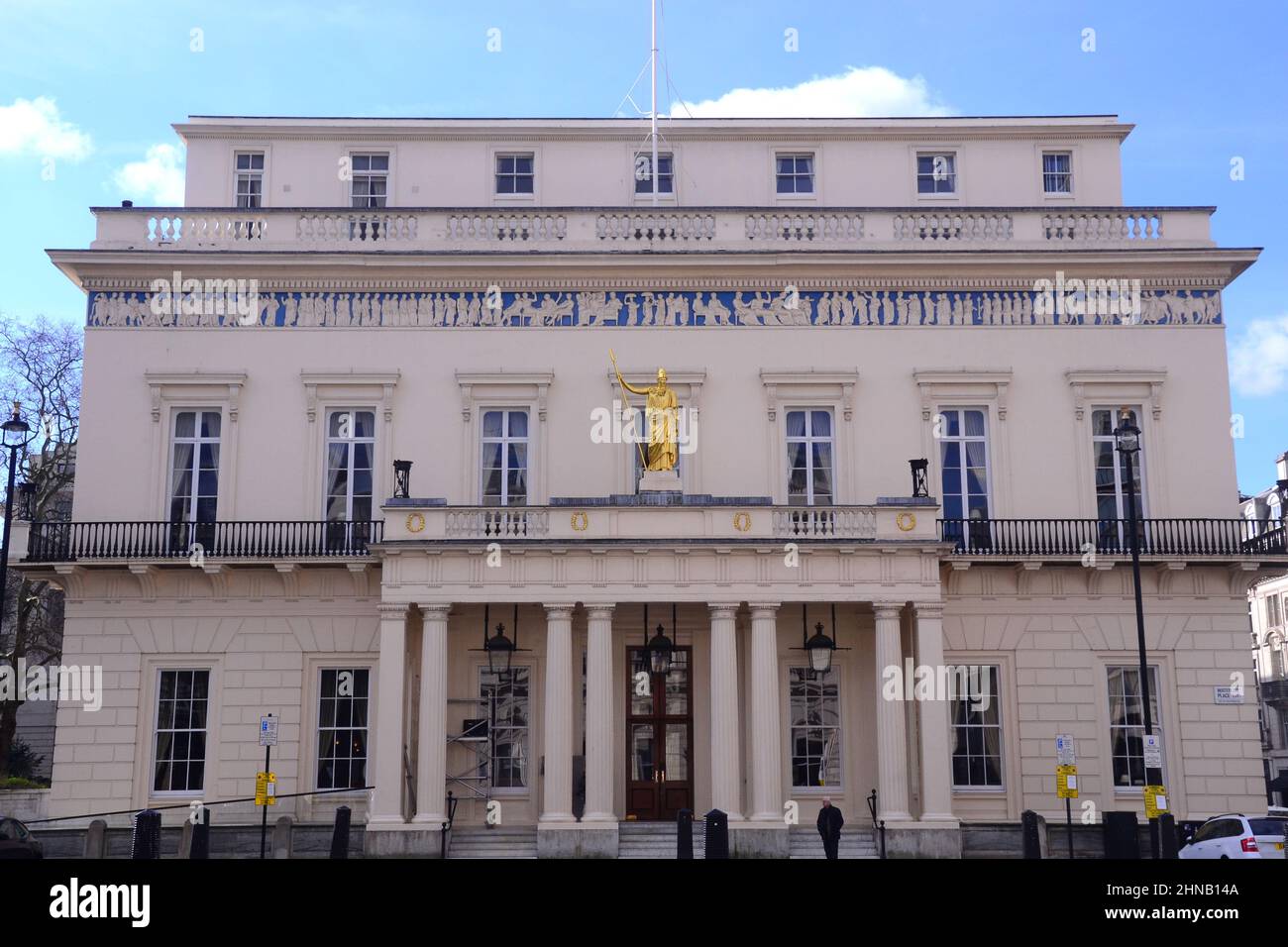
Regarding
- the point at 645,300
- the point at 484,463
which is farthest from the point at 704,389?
the point at 484,463

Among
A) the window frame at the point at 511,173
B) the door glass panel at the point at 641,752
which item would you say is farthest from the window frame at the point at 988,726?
the window frame at the point at 511,173

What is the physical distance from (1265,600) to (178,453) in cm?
6362

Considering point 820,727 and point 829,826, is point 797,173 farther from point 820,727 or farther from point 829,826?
point 829,826

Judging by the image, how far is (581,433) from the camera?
28.6 meters

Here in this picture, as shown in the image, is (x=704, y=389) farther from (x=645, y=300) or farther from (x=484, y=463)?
(x=484, y=463)

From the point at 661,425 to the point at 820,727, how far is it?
7.27 metres

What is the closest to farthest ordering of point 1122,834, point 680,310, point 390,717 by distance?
point 390,717, point 1122,834, point 680,310

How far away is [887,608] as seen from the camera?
25.0 metres

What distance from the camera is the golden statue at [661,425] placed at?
1037 inches

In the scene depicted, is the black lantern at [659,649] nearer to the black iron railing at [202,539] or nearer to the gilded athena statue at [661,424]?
the gilded athena statue at [661,424]

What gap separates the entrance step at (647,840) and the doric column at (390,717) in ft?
13.9

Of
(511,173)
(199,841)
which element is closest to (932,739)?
(199,841)

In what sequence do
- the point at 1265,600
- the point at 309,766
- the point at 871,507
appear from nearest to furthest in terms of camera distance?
the point at 871,507 < the point at 309,766 < the point at 1265,600

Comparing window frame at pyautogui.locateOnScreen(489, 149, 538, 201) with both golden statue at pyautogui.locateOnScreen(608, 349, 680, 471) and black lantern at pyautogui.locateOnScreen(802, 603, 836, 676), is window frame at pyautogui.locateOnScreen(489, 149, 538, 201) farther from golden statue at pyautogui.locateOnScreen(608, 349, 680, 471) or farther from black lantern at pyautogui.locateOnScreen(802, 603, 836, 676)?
black lantern at pyautogui.locateOnScreen(802, 603, 836, 676)
